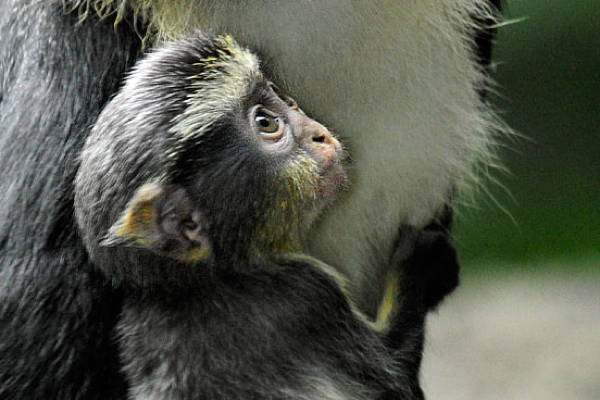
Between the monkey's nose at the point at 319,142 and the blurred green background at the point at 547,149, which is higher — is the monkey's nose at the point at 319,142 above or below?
above

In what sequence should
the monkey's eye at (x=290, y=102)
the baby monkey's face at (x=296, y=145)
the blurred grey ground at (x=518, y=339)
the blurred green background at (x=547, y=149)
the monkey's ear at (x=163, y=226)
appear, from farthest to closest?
the blurred green background at (x=547, y=149), the blurred grey ground at (x=518, y=339), the monkey's eye at (x=290, y=102), the baby monkey's face at (x=296, y=145), the monkey's ear at (x=163, y=226)

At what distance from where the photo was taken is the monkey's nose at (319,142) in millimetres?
2770

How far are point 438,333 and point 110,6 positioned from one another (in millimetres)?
4671

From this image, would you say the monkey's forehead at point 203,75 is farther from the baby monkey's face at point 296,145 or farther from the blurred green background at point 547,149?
the blurred green background at point 547,149

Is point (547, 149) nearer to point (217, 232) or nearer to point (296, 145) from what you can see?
point (296, 145)

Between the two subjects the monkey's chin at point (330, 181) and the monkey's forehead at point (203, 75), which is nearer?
the monkey's forehead at point (203, 75)

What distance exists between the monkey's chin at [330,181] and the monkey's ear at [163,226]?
308mm

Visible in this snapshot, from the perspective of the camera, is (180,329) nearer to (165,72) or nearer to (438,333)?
(165,72)

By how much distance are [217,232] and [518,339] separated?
4.42 meters


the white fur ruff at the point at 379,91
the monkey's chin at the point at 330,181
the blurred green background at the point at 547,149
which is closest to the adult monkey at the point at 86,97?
the white fur ruff at the point at 379,91

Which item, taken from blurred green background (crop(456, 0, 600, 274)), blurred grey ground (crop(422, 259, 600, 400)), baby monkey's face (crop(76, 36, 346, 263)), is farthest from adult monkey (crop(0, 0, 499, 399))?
blurred green background (crop(456, 0, 600, 274))

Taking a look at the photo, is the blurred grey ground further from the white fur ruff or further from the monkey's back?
the monkey's back

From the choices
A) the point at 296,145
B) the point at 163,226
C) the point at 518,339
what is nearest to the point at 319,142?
the point at 296,145

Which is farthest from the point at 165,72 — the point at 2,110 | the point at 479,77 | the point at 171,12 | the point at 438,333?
the point at 438,333
